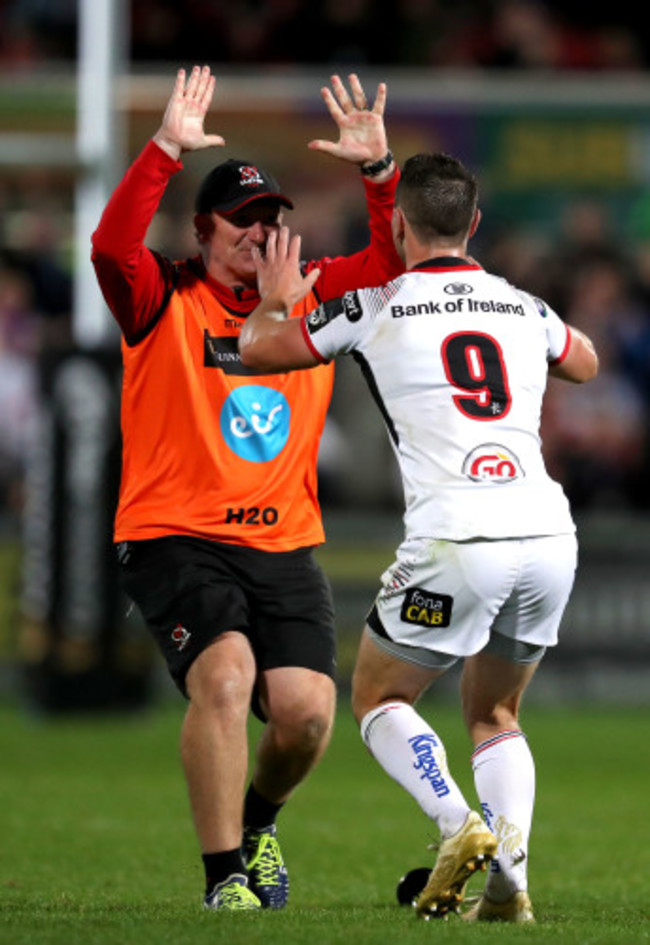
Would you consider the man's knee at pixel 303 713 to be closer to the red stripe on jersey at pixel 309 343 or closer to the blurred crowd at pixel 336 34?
the red stripe on jersey at pixel 309 343

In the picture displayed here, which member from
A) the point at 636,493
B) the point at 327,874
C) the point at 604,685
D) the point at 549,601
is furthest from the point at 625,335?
the point at 549,601

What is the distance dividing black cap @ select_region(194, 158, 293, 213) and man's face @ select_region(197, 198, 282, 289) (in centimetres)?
3

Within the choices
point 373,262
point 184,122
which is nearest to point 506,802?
point 373,262

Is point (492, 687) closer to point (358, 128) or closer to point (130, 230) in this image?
point (130, 230)

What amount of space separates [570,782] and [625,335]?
253 inches

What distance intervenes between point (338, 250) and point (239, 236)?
31.9ft

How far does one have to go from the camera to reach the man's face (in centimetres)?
682

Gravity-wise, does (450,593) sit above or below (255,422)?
below

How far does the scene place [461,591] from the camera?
5.77m

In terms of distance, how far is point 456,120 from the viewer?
53.4 feet

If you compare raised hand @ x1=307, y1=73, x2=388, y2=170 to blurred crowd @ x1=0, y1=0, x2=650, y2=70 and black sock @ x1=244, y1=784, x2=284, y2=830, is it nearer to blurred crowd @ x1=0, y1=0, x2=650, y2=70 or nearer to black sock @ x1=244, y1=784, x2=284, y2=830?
black sock @ x1=244, y1=784, x2=284, y2=830

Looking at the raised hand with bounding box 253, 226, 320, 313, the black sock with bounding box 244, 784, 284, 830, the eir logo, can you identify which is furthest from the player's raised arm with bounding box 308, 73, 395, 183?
the black sock with bounding box 244, 784, 284, 830

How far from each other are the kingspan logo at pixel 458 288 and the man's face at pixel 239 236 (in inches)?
41.8

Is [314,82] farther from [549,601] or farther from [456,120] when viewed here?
[549,601]
